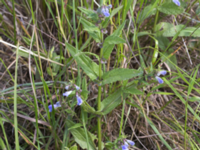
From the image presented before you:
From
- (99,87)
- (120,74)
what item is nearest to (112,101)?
(99,87)

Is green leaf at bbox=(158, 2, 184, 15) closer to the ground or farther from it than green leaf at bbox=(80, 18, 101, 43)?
farther from it

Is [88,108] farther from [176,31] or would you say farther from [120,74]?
[176,31]

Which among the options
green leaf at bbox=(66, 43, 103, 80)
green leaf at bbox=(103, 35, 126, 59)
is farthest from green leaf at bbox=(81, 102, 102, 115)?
green leaf at bbox=(103, 35, 126, 59)

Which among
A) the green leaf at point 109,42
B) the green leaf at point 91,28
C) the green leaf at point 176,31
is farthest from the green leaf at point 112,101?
the green leaf at point 176,31

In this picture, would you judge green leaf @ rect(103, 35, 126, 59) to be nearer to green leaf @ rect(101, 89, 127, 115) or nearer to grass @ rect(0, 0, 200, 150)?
grass @ rect(0, 0, 200, 150)

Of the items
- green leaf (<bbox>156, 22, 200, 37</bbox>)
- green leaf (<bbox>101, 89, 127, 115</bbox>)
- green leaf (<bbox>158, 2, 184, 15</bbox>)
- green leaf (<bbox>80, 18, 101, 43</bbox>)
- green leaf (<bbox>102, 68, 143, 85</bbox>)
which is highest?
green leaf (<bbox>158, 2, 184, 15</bbox>)

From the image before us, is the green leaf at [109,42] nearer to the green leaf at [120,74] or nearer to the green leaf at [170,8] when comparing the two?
the green leaf at [120,74]
